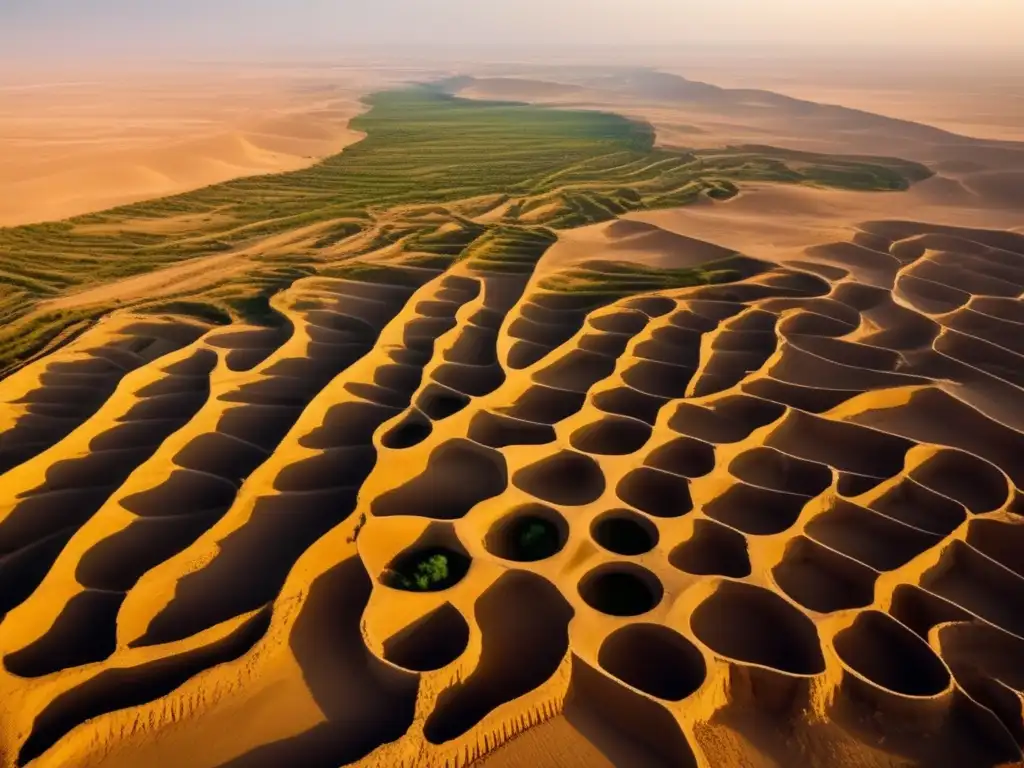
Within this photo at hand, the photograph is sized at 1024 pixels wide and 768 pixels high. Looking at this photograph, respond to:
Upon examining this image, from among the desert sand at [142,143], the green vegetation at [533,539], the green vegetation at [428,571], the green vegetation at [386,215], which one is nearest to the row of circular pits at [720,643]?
the green vegetation at [428,571]

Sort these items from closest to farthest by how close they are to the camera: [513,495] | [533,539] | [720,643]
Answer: [720,643]
[533,539]
[513,495]

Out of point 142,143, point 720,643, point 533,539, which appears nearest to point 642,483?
point 533,539

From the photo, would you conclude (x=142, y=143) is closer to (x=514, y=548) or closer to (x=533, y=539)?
(x=514, y=548)

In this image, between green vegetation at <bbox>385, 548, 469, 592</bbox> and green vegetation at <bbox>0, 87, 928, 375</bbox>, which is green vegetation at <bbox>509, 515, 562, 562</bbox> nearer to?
green vegetation at <bbox>385, 548, 469, 592</bbox>

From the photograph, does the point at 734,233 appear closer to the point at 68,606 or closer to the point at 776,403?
the point at 776,403

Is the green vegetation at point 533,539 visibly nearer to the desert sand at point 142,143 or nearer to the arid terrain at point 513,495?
the arid terrain at point 513,495

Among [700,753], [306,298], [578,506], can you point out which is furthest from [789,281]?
[700,753]
